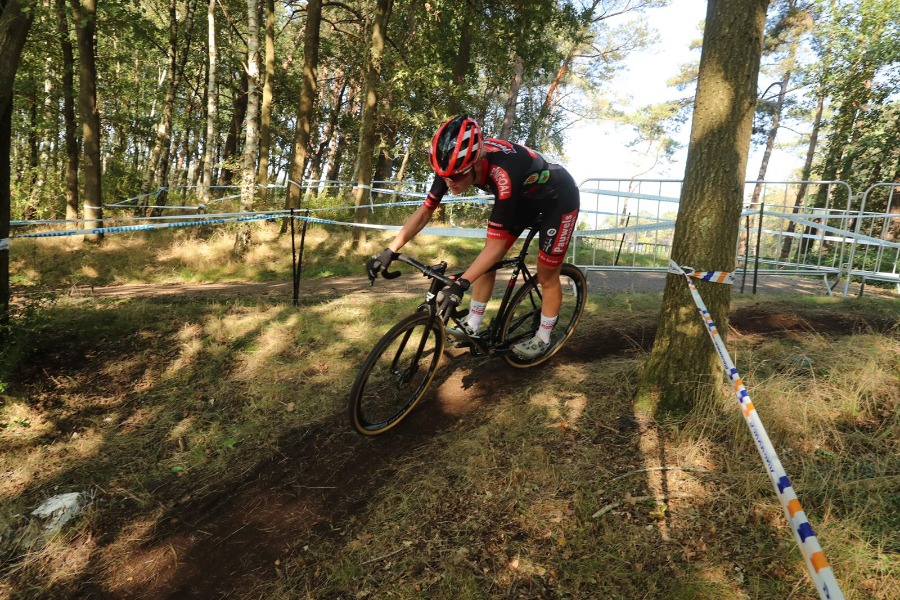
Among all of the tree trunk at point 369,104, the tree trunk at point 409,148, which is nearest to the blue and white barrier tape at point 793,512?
the tree trunk at point 369,104

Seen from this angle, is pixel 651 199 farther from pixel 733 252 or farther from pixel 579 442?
pixel 579 442

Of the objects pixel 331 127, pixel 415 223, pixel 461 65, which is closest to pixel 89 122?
pixel 461 65

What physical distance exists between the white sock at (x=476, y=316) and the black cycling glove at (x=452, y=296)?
2.63ft

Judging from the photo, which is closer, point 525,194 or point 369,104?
point 525,194

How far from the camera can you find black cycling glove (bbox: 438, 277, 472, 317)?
Answer: 3.48 m

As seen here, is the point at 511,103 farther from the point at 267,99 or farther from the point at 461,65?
the point at 267,99

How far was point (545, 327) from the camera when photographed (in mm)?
4547

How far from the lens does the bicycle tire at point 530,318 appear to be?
4.67 metres

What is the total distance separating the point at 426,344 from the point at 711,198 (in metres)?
2.42

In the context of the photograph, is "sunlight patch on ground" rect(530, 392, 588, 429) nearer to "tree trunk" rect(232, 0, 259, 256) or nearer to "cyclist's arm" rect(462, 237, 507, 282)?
"cyclist's arm" rect(462, 237, 507, 282)

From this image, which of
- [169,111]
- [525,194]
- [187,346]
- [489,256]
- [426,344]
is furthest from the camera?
[169,111]

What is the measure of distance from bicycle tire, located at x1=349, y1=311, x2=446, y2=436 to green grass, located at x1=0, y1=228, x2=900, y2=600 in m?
0.32

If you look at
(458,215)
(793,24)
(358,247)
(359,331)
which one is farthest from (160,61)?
(793,24)

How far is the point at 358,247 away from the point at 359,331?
21.6 ft
